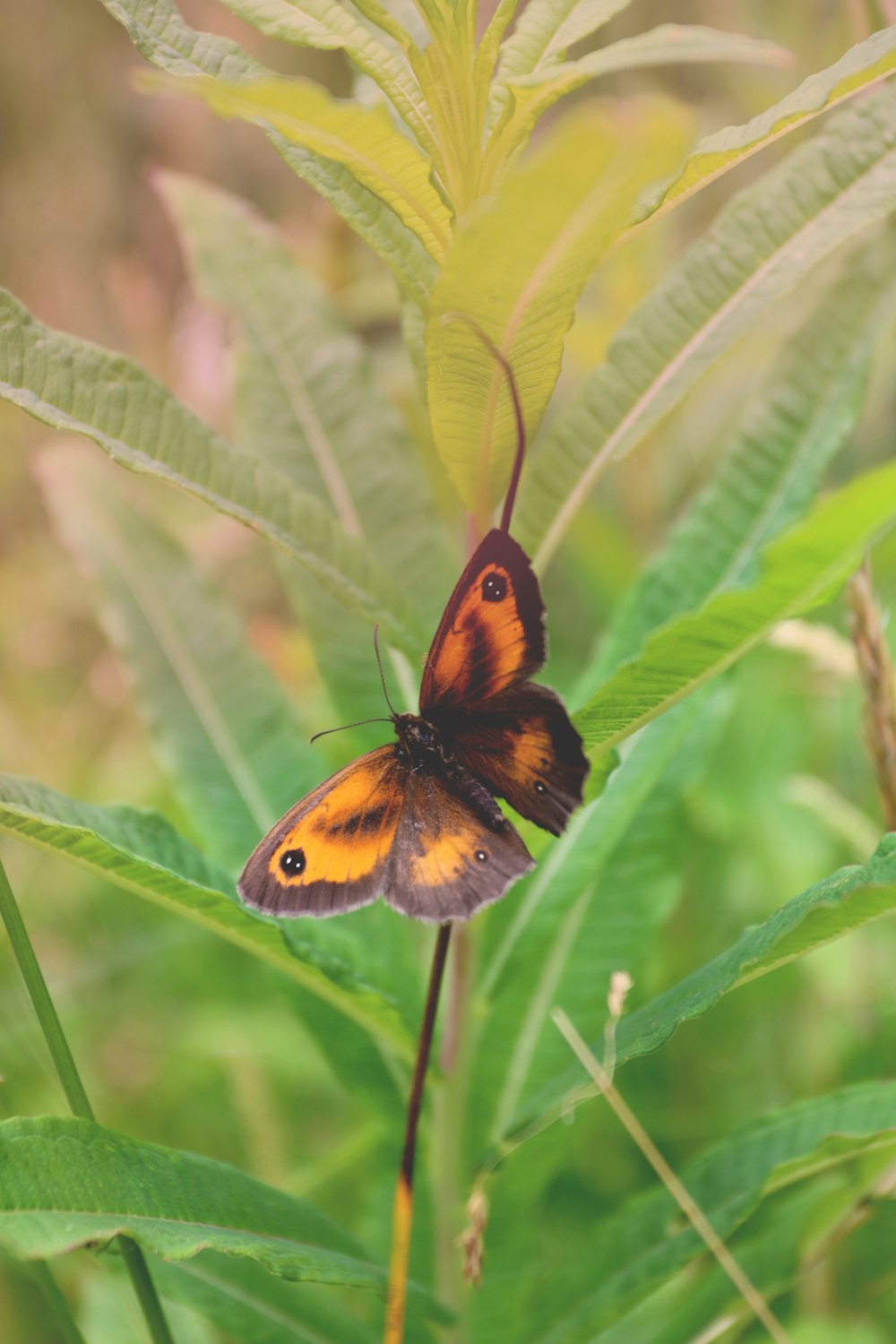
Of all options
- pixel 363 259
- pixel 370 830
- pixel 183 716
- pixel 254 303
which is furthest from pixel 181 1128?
pixel 363 259

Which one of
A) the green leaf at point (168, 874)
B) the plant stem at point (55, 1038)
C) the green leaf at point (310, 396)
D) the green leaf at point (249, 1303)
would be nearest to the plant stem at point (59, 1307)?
the plant stem at point (55, 1038)

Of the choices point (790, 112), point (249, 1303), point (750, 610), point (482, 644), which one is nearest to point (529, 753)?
point (482, 644)

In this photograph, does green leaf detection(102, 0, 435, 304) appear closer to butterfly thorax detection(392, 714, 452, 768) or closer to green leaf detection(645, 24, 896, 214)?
green leaf detection(645, 24, 896, 214)

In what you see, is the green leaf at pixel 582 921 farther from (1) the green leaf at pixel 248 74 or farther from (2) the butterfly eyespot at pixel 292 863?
(1) the green leaf at pixel 248 74

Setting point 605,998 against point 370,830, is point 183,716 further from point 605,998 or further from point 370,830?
point 605,998

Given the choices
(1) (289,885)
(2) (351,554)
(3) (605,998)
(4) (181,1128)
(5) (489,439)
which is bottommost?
(4) (181,1128)

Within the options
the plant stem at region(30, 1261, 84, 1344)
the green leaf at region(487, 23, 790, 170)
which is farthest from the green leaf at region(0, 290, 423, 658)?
the plant stem at region(30, 1261, 84, 1344)
